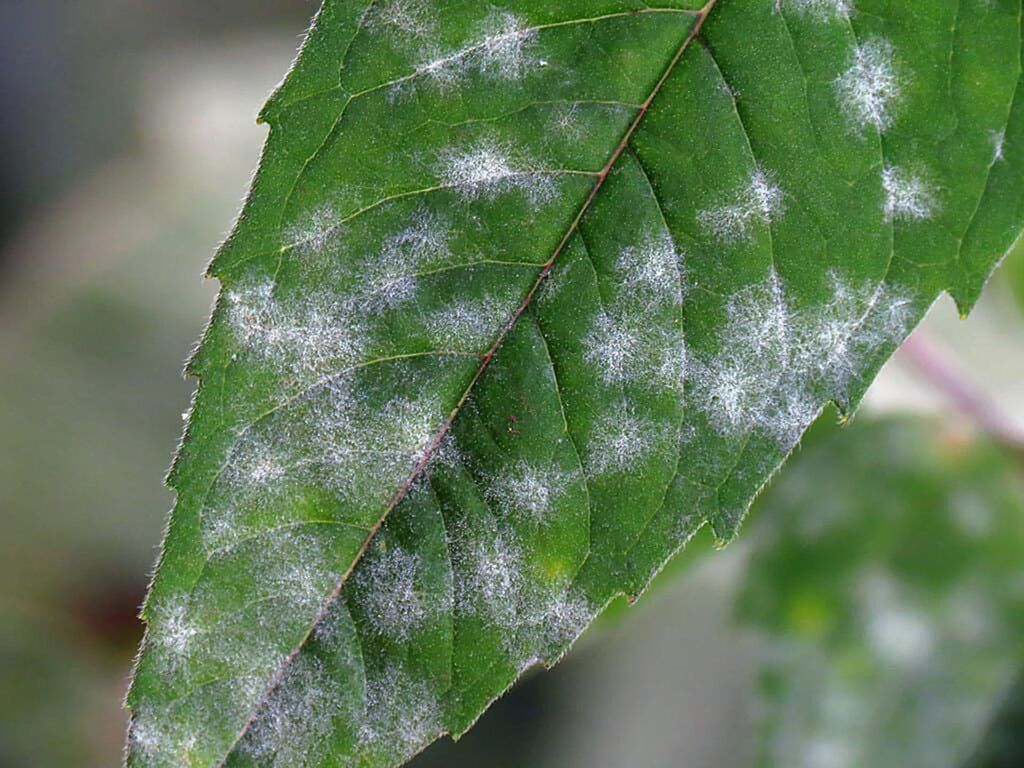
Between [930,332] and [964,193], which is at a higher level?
[964,193]

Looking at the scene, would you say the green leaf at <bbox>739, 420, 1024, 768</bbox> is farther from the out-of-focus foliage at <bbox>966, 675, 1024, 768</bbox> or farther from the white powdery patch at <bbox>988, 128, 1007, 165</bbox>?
the white powdery patch at <bbox>988, 128, 1007, 165</bbox>

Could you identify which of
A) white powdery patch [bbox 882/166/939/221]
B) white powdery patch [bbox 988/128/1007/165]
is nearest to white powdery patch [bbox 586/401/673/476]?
white powdery patch [bbox 882/166/939/221]

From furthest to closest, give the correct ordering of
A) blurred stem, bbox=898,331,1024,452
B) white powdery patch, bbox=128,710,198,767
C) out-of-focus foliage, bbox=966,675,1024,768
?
blurred stem, bbox=898,331,1024,452 → out-of-focus foliage, bbox=966,675,1024,768 → white powdery patch, bbox=128,710,198,767

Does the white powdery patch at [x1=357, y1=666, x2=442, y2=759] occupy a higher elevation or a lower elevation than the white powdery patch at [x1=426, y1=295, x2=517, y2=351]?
lower

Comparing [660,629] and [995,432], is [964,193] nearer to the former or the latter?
[995,432]

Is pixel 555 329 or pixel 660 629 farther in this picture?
pixel 660 629

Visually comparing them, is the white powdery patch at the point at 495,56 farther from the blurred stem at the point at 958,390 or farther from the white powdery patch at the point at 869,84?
the blurred stem at the point at 958,390

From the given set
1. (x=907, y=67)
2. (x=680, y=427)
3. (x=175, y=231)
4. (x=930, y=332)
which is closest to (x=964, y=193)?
(x=907, y=67)
